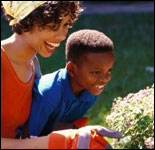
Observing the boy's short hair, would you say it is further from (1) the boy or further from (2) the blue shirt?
(2) the blue shirt

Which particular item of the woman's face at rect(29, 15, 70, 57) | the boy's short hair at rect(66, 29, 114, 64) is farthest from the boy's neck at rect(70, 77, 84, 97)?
the woman's face at rect(29, 15, 70, 57)

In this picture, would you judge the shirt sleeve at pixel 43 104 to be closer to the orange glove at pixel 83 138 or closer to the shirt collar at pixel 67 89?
the shirt collar at pixel 67 89

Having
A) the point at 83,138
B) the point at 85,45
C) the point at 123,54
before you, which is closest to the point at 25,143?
the point at 83,138

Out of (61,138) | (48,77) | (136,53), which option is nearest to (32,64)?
(48,77)

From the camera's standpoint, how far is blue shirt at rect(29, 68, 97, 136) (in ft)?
9.09

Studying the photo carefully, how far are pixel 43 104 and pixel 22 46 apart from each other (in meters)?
0.33

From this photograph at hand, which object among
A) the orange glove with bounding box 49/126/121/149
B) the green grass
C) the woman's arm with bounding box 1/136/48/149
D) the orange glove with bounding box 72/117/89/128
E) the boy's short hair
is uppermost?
the boy's short hair

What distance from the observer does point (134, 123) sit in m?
3.08

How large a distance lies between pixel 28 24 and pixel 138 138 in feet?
3.28

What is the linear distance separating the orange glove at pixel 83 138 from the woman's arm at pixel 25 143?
6cm

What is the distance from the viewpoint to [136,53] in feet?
24.5

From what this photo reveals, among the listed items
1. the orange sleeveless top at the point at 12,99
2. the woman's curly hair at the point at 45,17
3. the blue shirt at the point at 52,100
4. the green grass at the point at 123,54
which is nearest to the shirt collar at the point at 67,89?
the blue shirt at the point at 52,100

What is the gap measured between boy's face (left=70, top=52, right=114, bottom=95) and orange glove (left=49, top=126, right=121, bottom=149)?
1.29ft

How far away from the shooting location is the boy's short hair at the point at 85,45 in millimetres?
2811
